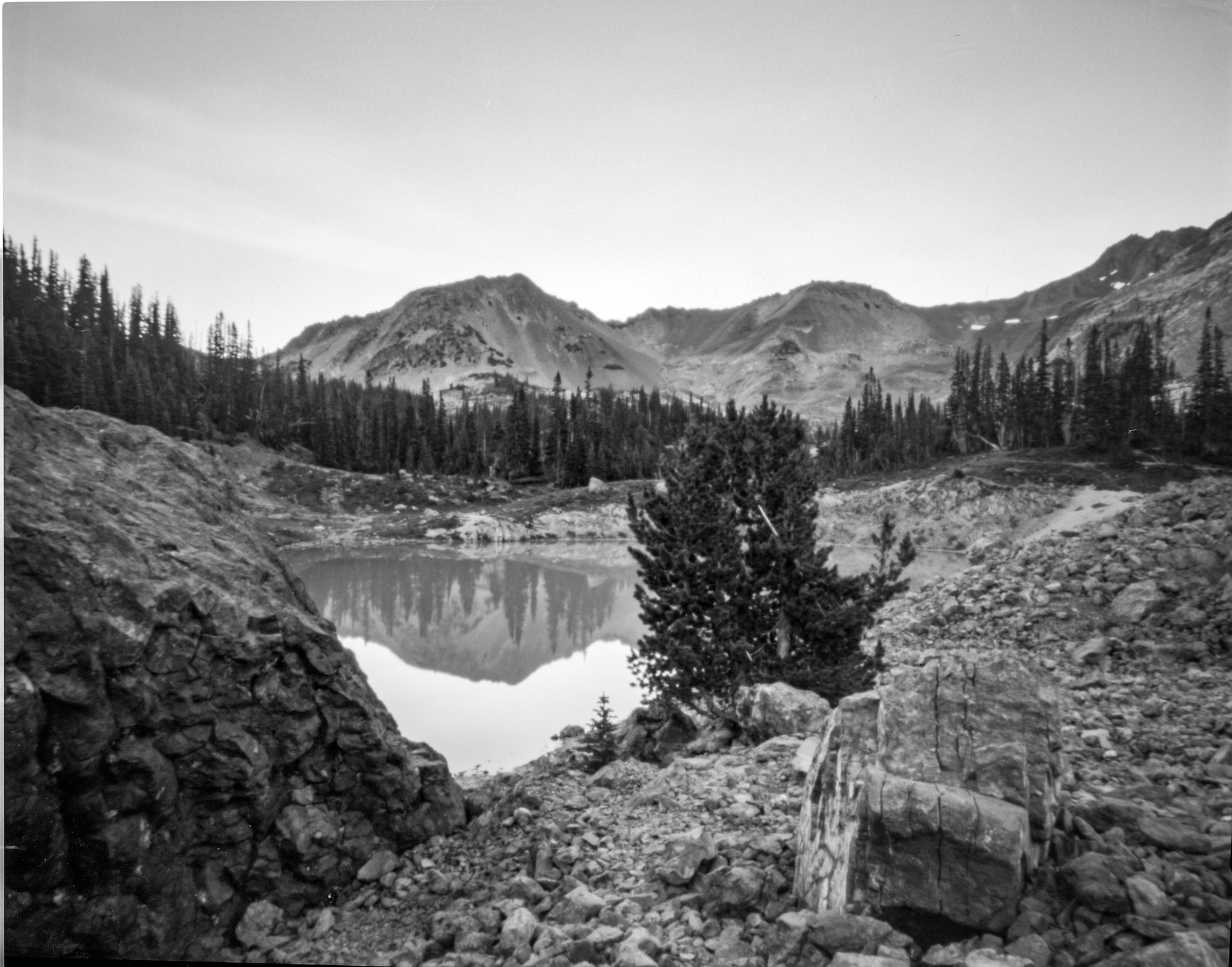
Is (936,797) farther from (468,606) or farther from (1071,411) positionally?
(1071,411)

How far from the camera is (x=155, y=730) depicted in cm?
367

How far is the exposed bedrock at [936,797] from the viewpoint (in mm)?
2799

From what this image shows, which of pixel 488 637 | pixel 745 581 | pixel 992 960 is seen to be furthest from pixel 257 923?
pixel 488 637

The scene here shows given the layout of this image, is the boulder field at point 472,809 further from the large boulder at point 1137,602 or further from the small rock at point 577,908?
the large boulder at point 1137,602

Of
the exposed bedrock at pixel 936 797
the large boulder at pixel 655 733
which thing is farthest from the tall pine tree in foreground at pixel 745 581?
the exposed bedrock at pixel 936 797

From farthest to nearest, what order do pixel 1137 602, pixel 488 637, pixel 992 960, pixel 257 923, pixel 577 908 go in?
pixel 488 637 < pixel 1137 602 < pixel 257 923 < pixel 577 908 < pixel 992 960

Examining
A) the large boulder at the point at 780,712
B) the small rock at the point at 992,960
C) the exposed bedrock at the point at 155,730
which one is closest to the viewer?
the small rock at the point at 992,960

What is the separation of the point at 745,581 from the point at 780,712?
9.72 feet

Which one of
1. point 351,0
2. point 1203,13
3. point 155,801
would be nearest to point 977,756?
point 155,801

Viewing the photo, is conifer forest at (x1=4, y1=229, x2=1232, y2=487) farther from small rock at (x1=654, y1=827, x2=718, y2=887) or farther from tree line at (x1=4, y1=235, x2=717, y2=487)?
small rock at (x1=654, y1=827, x2=718, y2=887)

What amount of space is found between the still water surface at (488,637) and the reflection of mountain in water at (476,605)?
77mm

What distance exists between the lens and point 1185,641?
5.16m

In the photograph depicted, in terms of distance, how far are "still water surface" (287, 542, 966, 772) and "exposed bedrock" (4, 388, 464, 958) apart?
17.3 feet

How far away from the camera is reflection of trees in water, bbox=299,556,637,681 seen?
16.9 m
